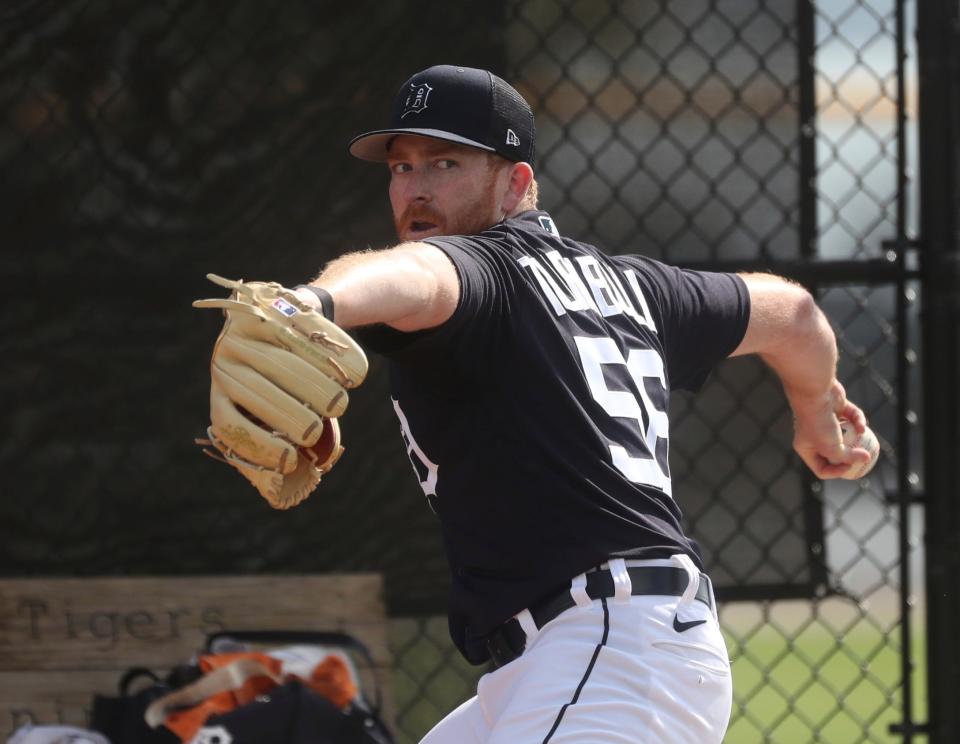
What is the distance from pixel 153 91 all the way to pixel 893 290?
209cm

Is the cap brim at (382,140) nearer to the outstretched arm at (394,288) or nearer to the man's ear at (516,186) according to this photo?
the man's ear at (516,186)

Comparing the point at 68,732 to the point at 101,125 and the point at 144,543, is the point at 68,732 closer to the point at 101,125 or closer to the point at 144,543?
the point at 144,543

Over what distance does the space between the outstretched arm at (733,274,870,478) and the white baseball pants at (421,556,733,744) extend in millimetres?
678

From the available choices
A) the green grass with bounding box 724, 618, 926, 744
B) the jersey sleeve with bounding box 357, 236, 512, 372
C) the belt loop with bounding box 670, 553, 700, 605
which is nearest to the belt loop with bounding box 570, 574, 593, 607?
the belt loop with bounding box 670, 553, 700, 605

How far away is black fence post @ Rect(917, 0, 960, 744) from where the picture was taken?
378cm

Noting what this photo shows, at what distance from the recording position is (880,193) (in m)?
3.85

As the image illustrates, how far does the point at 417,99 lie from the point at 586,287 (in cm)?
48

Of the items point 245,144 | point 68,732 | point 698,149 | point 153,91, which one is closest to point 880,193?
point 698,149

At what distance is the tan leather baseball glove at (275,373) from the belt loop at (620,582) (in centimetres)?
65

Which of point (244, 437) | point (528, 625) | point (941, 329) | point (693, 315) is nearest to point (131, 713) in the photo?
point (528, 625)

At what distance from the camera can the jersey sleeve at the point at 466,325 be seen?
6.75 ft

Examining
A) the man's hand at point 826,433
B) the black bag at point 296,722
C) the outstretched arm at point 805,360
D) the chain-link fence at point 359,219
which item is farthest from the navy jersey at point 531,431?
the chain-link fence at point 359,219

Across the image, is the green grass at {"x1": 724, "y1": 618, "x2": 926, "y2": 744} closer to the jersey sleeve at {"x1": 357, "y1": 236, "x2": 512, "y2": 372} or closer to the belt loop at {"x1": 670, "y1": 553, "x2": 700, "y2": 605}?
the belt loop at {"x1": 670, "y1": 553, "x2": 700, "y2": 605}

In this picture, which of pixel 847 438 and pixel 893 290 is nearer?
pixel 847 438
